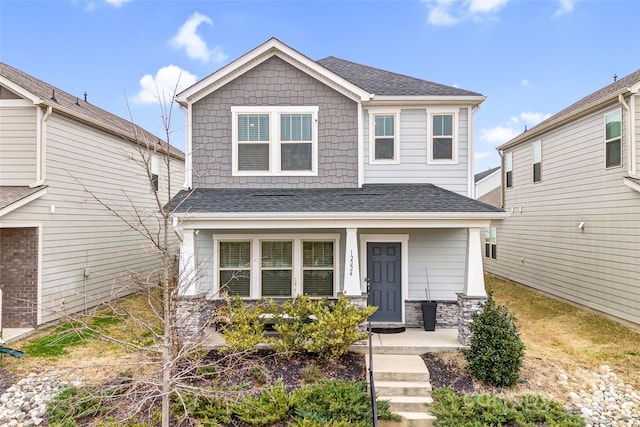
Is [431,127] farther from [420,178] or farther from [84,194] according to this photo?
[84,194]

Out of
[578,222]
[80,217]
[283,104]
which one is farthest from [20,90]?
[578,222]

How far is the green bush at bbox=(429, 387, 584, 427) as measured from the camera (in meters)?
5.39

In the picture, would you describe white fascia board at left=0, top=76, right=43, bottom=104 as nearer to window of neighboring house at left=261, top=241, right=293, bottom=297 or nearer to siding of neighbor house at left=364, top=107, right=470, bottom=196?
window of neighboring house at left=261, top=241, right=293, bottom=297

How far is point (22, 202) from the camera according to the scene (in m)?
8.62

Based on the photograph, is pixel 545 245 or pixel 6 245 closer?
pixel 6 245

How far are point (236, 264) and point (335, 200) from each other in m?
3.07

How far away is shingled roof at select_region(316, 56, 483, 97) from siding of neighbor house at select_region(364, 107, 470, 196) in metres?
0.50

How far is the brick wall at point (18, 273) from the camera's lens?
9.09 meters

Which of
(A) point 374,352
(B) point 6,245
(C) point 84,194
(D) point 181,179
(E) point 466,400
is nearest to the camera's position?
(E) point 466,400

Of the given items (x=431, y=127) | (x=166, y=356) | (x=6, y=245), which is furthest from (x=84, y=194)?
(x=431, y=127)

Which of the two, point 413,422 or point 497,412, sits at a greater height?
point 497,412

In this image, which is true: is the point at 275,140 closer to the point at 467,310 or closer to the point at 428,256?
the point at 428,256

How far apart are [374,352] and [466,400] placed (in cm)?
218

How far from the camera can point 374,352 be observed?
7582 millimetres
